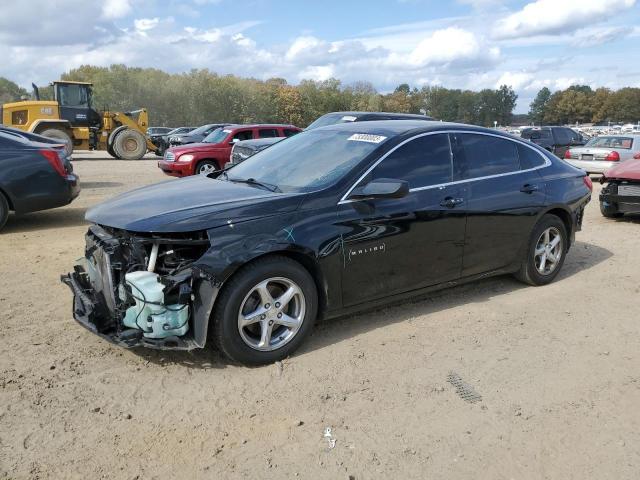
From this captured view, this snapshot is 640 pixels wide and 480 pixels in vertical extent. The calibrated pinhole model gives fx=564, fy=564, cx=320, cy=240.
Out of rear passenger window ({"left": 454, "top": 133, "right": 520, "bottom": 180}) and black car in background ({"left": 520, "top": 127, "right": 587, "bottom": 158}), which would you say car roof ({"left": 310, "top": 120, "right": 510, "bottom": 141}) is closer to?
rear passenger window ({"left": 454, "top": 133, "right": 520, "bottom": 180})

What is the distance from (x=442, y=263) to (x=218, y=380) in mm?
2150

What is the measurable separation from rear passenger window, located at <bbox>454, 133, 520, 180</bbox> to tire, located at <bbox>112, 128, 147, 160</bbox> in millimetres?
20664

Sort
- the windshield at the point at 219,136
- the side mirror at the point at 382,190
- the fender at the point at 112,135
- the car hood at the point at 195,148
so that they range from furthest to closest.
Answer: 1. the fender at the point at 112,135
2. the windshield at the point at 219,136
3. the car hood at the point at 195,148
4. the side mirror at the point at 382,190

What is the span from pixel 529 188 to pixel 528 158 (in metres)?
0.34

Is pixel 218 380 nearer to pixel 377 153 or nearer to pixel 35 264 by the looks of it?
pixel 377 153

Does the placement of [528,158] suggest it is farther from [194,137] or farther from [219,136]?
[194,137]

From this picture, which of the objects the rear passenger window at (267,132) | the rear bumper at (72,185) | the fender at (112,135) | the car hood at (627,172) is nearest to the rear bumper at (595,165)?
the car hood at (627,172)

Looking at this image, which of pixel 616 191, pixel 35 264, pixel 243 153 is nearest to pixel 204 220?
pixel 35 264

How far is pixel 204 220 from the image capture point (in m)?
3.67

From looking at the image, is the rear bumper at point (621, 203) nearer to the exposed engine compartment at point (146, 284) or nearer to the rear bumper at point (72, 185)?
the exposed engine compartment at point (146, 284)

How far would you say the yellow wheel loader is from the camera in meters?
21.8

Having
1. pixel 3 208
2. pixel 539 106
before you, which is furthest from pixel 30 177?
pixel 539 106

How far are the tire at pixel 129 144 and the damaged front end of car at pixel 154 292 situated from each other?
68.5 ft

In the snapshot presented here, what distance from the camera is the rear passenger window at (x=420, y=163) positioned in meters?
4.49
